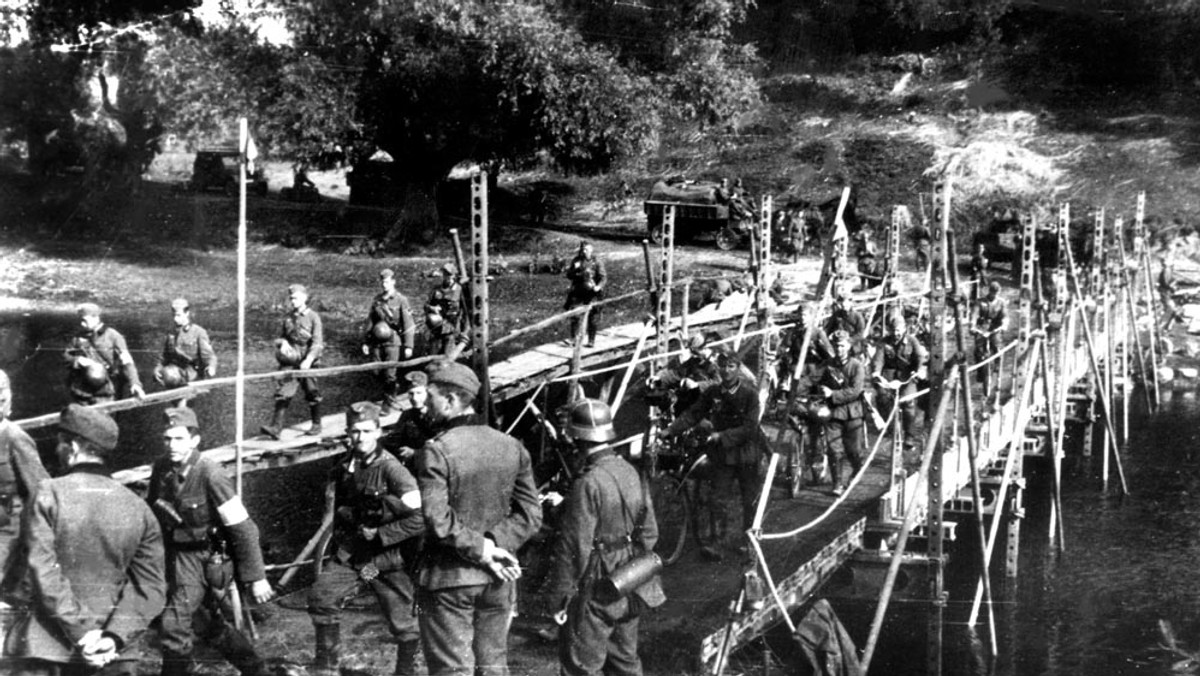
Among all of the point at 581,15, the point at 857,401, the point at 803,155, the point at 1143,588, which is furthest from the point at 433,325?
the point at 803,155

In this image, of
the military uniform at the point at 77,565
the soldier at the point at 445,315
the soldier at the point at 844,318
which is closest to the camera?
the military uniform at the point at 77,565

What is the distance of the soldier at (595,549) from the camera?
674 cm

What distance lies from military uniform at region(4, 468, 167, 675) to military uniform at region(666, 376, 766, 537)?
6.20 meters

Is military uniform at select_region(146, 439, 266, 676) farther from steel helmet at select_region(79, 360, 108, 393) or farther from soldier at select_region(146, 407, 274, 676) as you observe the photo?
steel helmet at select_region(79, 360, 108, 393)

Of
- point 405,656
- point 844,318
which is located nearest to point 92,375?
point 405,656

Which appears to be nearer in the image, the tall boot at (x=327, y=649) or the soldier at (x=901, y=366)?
the tall boot at (x=327, y=649)

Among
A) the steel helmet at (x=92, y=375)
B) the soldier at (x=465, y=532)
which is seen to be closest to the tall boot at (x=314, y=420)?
the steel helmet at (x=92, y=375)

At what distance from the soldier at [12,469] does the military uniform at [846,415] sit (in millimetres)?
8661

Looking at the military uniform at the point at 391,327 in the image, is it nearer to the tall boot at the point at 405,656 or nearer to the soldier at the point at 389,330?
the soldier at the point at 389,330

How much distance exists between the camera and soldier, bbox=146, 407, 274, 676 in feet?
22.1

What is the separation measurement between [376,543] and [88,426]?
7.24ft

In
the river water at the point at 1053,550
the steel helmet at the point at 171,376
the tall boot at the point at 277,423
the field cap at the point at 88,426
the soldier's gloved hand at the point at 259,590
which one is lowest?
the river water at the point at 1053,550

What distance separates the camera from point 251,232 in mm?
35406

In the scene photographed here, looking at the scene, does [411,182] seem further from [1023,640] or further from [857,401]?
[1023,640]
